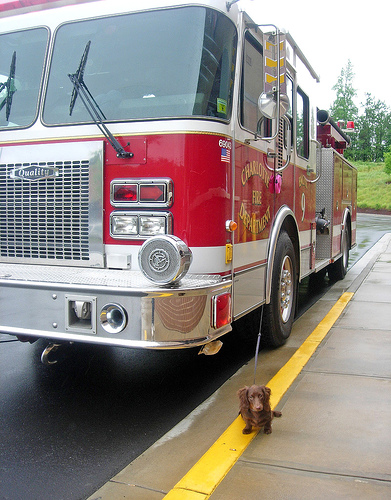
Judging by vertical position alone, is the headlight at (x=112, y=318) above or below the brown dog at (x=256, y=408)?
above

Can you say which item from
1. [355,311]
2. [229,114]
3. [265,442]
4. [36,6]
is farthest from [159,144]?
[355,311]

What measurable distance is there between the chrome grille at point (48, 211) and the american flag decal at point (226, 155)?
0.92 meters

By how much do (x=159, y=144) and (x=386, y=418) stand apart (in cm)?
231

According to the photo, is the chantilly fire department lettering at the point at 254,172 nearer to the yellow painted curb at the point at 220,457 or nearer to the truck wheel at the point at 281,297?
the truck wheel at the point at 281,297

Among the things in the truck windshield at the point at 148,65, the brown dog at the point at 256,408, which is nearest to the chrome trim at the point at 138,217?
the truck windshield at the point at 148,65

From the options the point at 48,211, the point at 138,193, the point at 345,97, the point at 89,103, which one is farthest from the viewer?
the point at 345,97

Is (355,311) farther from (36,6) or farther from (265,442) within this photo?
(36,6)

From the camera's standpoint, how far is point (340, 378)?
13.8 ft

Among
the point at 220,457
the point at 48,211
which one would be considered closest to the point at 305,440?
the point at 220,457

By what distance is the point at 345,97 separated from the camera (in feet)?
275

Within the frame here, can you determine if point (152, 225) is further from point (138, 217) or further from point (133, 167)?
point (133, 167)

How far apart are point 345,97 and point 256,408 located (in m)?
87.5

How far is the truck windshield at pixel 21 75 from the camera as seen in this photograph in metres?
4.03

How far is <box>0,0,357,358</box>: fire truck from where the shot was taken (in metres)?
3.23
